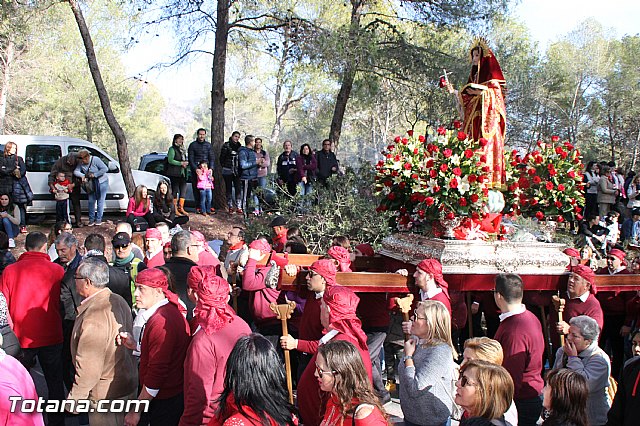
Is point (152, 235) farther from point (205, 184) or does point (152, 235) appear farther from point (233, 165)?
point (233, 165)

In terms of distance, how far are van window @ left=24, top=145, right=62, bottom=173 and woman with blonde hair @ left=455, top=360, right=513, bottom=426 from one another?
38.9 feet

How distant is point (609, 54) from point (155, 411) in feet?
128

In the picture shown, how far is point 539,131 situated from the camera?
3556cm

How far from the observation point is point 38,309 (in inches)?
206

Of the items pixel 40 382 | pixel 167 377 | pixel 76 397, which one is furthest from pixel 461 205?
pixel 40 382

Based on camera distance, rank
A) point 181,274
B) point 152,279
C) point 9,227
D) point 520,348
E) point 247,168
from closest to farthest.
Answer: point 152,279 → point 520,348 → point 181,274 → point 9,227 → point 247,168

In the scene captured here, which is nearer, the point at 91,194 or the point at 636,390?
the point at 636,390

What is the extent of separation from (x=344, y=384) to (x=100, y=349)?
2.03m

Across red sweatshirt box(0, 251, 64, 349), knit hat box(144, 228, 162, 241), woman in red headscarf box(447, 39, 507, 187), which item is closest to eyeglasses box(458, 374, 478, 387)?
red sweatshirt box(0, 251, 64, 349)

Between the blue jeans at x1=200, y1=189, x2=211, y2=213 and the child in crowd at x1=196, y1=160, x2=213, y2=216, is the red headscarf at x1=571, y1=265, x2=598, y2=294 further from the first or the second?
the blue jeans at x1=200, y1=189, x2=211, y2=213

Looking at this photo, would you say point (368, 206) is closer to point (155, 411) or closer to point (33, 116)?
point (155, 411)

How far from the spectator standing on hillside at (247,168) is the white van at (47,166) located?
1.99m

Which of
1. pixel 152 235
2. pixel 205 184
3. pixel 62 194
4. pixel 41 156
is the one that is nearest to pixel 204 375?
pixel 152 235

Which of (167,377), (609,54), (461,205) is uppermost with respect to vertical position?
(609,54)
